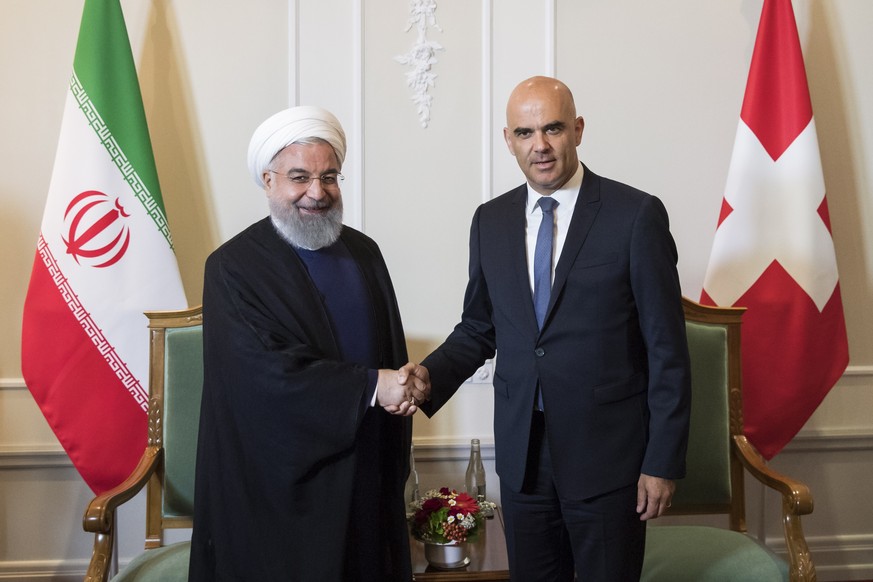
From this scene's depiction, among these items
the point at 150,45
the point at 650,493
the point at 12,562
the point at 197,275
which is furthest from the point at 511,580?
the point at 150,45

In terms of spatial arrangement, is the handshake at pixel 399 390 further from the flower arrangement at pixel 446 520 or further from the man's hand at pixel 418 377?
the flower arrangement at pixel 446 520

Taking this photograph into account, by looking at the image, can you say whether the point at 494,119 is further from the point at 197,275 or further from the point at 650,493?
the point at 650,493

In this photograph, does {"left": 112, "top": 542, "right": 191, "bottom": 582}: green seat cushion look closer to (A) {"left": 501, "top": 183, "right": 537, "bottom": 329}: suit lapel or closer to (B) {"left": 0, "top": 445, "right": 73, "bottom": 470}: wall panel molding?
(B) {"left": 0, "top": 445, "right": 73, "bottom": 470}: wall panel molding

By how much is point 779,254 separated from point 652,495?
163 cm

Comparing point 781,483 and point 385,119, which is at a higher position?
point 385,119


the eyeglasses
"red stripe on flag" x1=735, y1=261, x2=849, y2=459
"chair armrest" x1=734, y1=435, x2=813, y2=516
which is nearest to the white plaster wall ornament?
the eyeglasses

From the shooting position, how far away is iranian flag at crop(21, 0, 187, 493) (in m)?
2.85

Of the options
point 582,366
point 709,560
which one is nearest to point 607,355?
point 582,366

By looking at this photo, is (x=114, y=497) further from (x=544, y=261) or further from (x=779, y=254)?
(x=779, y=254)

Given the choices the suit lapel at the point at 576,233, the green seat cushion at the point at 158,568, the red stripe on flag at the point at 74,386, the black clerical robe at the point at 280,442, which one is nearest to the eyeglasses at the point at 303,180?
the black clerical robe at the point at 280,442

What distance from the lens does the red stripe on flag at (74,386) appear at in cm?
285

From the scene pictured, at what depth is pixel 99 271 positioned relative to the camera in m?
2.87

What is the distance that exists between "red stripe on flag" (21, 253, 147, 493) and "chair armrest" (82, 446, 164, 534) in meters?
0.26

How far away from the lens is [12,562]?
3.18 m
